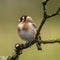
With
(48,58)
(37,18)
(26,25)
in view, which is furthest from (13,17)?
(26,25)

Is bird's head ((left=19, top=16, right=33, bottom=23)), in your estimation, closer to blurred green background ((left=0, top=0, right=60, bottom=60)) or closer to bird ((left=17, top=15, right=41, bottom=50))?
bird ((left=17, top=15, right=41, bottom=50))

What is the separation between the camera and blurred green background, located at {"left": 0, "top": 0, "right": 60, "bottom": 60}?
736cm

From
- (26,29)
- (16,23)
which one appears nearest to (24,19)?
(26,29)

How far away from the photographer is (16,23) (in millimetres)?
8547

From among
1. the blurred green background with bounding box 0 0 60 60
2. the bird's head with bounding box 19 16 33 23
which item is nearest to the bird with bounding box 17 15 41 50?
the bird's head with bounding box 19 16 33 23

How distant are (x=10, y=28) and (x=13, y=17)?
1.76 feet

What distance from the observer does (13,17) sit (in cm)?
912

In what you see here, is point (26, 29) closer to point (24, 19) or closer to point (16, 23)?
point (24, 19)

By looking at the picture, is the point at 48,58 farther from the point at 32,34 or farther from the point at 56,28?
the point at 32,34

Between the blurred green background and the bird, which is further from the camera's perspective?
the blurred green background

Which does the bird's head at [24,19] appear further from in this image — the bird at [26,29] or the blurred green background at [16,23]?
the blurred green background at [16,23]

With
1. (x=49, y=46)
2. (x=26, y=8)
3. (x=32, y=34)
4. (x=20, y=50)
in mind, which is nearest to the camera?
(x=20, y=50)

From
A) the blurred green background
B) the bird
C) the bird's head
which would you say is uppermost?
the bird's head

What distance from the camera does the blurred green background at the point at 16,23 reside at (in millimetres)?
7363
